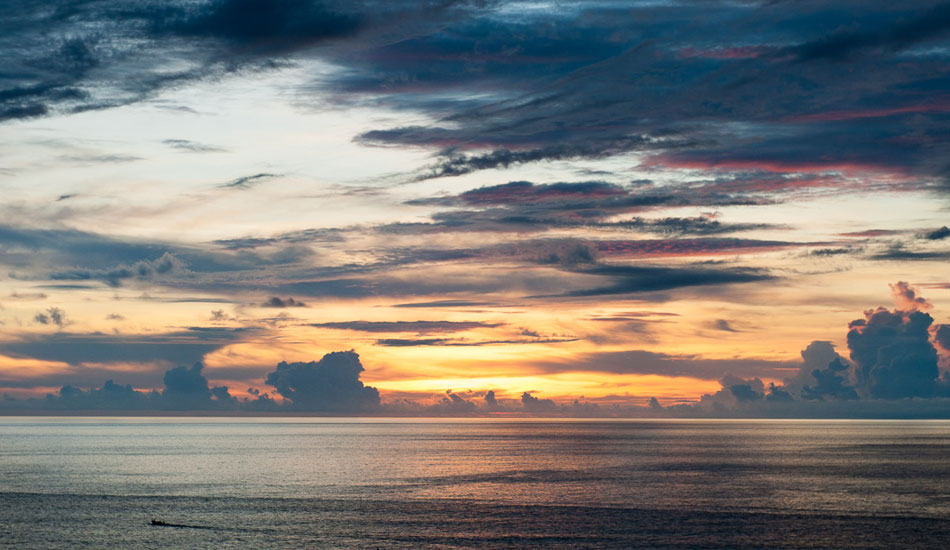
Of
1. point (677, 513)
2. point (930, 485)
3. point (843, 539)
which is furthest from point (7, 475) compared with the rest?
point (930, 485)

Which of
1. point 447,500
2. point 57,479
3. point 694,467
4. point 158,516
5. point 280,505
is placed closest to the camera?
point 158,516

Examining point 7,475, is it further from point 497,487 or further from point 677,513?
point 677,513

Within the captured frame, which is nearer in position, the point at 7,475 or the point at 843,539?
the point at 843,539

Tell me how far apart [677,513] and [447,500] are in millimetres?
34819

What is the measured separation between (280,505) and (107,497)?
31706mm

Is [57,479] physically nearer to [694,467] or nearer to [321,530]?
[321,530]

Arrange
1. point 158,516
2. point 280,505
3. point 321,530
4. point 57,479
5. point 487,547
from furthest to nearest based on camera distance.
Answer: point 57,479 → point 280,505 → point 158,516 → point 321,530 → point 487,547

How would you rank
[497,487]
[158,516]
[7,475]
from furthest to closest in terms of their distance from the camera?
[7,475] → [497,487] → [158,516]

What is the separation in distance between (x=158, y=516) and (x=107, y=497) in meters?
26.9

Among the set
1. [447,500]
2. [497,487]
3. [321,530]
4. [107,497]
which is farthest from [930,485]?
[107,497]

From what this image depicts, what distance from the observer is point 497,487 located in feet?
480

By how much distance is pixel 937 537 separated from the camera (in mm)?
91062

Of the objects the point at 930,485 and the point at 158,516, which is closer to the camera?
the point at 158,516

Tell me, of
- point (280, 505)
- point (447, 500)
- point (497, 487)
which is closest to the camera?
point (280, 505)
